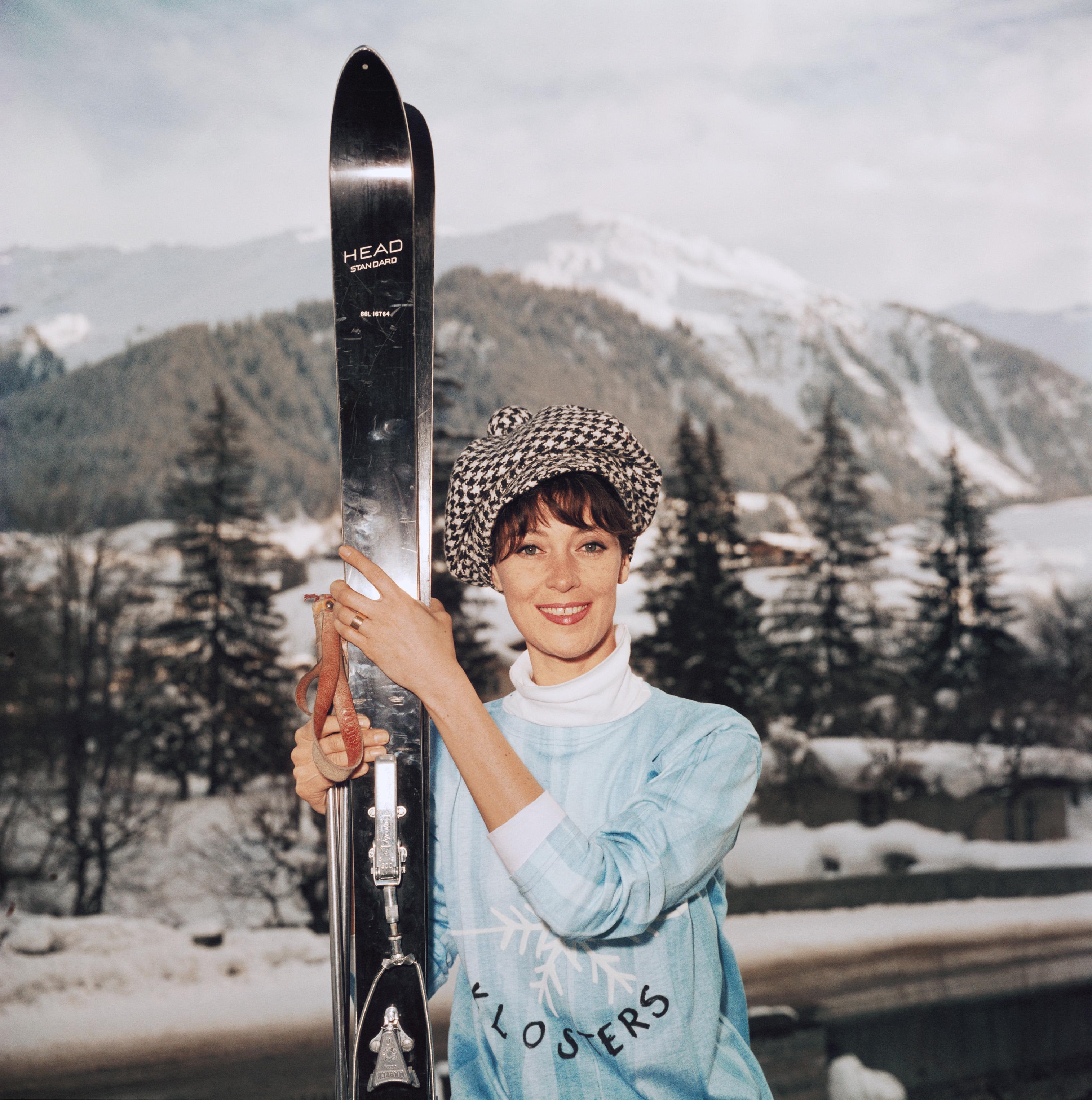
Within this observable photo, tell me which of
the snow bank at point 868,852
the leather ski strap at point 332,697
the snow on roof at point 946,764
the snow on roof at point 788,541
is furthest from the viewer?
the snow on roof at point 788,541

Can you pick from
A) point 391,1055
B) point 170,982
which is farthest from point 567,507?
point 170,982

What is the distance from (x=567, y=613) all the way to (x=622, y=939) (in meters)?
0.38

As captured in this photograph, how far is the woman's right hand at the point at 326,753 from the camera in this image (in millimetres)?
1008

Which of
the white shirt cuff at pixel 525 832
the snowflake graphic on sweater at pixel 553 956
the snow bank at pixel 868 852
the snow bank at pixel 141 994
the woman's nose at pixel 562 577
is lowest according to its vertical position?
the snow bank at pixel 141 994

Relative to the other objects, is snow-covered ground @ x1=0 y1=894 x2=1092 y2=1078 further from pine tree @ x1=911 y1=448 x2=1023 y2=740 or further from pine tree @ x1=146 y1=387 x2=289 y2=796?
pine tree @ x1=911 y1=448 x2=1023 y2=740

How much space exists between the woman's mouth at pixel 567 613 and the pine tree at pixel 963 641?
606 cm

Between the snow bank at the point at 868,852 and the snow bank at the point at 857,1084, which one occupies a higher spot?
the snow bank at the point at 868,852

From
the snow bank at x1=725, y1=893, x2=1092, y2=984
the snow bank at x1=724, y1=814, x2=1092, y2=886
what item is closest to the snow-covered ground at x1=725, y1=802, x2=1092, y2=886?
the snow bank at x1=724, y1=814, x2=1092, y2=886

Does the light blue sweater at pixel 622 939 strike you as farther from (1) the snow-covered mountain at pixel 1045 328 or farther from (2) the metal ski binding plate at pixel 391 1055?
(1) the snow-covered mountain at pixel 1045 328

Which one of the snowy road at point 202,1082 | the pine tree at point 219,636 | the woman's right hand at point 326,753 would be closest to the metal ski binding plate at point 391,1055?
the woman's right hand at point 326,753

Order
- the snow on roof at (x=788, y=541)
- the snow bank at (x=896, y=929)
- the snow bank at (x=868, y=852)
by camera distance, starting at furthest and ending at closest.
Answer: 1. the snow on roof at (x=788, y=541)
2. the snow bank at (x=868, y=852)
3. the snow bank at (x=896, y=929)

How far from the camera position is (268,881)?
18.2 feet

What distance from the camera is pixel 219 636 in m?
5.85

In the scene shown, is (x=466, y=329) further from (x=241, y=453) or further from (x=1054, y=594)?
(x=1054, y=594)
